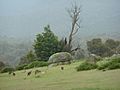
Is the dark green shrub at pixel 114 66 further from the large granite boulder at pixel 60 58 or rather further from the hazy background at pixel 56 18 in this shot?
the hazy background at pixel 56 18

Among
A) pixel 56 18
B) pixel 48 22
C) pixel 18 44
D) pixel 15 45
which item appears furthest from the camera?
pixel 56 18

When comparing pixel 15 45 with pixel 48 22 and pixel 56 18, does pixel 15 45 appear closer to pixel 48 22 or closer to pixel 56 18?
pixel 48 22

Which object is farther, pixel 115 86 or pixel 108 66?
pixel 108 66

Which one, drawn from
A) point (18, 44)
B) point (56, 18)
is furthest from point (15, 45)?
point (56, 18)

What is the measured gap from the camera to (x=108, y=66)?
15.1 m

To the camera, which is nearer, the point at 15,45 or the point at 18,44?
the point at 15,45

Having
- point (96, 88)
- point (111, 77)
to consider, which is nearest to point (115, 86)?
Answer: point (96, 88)

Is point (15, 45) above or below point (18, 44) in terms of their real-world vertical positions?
below

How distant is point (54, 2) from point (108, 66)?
4204 inches

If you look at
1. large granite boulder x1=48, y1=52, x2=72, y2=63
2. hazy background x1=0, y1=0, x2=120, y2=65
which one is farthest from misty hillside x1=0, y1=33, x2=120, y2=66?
large granite boulder x1=48, y1=52, x2=72, y2=63

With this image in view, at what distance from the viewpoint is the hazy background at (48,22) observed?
66750 millimetres

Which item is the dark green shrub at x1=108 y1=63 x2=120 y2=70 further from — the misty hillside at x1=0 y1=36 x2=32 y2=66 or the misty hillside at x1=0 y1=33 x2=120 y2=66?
the misty hillside at x1=0 y1=36 x2=32 y2=66

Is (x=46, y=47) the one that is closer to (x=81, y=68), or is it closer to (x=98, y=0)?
(x=81, y=68)

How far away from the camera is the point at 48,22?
99000 mm
